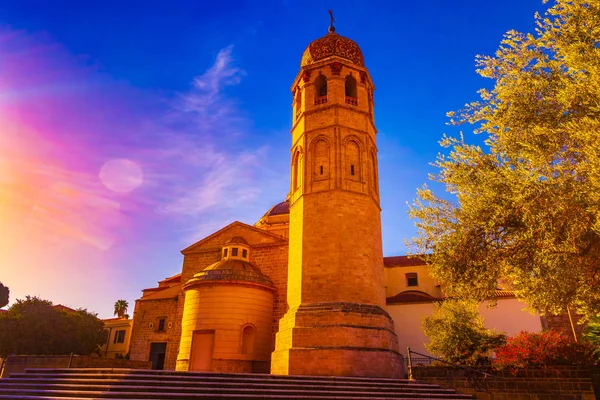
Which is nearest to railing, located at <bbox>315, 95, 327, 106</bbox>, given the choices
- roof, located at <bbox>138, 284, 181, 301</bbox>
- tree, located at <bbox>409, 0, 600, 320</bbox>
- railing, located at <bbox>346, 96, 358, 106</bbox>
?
railing, located at <bbox>346, 96, 358, 106</bbox>

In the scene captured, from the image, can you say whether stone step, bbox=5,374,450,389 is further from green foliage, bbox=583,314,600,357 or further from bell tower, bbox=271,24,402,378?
green foliage, bbox=583,314,600,357

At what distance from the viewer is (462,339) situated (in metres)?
15.9

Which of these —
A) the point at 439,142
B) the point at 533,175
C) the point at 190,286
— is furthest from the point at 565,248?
the point at 190,286

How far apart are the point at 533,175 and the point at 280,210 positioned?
2771 cm

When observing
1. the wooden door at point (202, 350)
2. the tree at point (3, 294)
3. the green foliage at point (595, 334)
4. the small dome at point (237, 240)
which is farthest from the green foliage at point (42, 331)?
the green foliage at point (595, 334)

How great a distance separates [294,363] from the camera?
15.6 meters

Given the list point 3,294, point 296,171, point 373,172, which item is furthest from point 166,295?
point 3,294

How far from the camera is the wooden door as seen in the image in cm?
2041

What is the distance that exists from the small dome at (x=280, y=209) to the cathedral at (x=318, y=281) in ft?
26.0

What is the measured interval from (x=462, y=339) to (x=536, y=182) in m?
8.91

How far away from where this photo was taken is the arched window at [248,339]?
68.6 feet

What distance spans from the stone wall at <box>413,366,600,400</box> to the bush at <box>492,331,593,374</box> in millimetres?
278

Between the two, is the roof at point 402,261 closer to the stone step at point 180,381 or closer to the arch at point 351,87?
the arch at point 351,87

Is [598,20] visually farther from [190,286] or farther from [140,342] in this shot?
[140,342]
